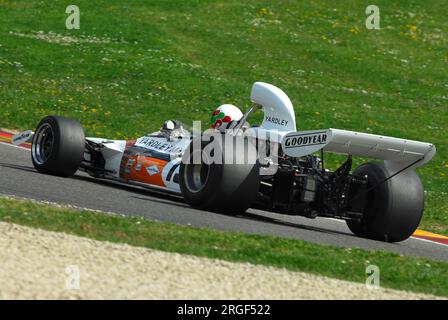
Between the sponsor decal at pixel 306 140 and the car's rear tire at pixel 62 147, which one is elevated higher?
the sponsor decal at pixel 306 140

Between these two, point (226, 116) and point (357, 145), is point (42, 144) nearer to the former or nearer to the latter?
point (226, 116)

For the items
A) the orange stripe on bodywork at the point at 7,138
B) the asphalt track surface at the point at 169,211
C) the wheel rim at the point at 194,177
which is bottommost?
the orange stripe on bodywork at the point at 7,138

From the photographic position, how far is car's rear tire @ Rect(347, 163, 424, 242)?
35.4ft

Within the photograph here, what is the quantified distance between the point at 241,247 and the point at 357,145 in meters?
1.87

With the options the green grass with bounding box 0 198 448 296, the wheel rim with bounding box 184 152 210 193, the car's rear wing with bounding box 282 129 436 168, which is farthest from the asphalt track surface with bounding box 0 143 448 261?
the car's rear wing with bounding box 282 129 436 168

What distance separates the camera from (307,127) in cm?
1922

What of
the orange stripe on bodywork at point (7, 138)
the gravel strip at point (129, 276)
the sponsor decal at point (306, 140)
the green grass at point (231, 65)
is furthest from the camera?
the green grass at point (231, 65)

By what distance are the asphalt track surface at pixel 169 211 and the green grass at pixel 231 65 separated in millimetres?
2177

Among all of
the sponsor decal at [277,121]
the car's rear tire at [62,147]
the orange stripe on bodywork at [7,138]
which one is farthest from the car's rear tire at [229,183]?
the orange stripe on bodywork at [7,138]

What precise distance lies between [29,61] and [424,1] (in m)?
15.7

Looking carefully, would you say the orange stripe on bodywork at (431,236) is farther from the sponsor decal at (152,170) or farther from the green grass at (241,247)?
the sponsor decal at (152,170)

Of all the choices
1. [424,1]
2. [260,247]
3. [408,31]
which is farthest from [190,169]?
[424,1]

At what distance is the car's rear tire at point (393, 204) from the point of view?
1079 cm

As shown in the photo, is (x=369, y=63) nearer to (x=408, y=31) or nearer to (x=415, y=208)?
(x=408, y=31)
